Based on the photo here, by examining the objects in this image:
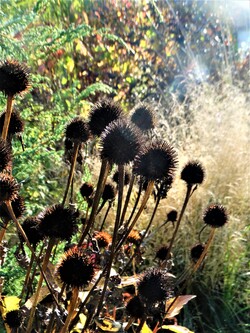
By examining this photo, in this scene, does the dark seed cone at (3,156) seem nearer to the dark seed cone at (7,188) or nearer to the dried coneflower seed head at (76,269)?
the dark seed cone at (7,188)

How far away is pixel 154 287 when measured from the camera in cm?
118

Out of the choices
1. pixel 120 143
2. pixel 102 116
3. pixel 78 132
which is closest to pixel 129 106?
pixel 78 132

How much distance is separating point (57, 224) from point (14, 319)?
0.33 metres

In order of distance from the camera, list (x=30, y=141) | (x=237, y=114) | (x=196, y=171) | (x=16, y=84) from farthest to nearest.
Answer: (x=237, y=114) → (x=30, y=141) → (x=196, y=171) → (x=16, y=84)

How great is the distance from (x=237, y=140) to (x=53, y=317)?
8.28ft

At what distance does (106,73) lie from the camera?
4.89m

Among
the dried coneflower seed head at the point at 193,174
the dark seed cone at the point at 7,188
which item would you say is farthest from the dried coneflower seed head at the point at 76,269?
the dried coneflower seed head at the point at 193,174

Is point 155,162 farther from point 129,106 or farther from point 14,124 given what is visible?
point 129,106

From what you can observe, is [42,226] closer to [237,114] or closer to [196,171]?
[196,171]

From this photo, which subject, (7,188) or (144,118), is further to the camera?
(144,118)

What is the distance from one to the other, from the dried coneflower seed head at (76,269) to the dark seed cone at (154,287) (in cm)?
20

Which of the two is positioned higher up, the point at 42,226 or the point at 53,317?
the point at 42,226

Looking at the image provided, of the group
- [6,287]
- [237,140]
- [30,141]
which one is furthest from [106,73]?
[6,287]

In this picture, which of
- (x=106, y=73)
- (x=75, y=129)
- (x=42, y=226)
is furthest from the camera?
(x=106, y=73)
